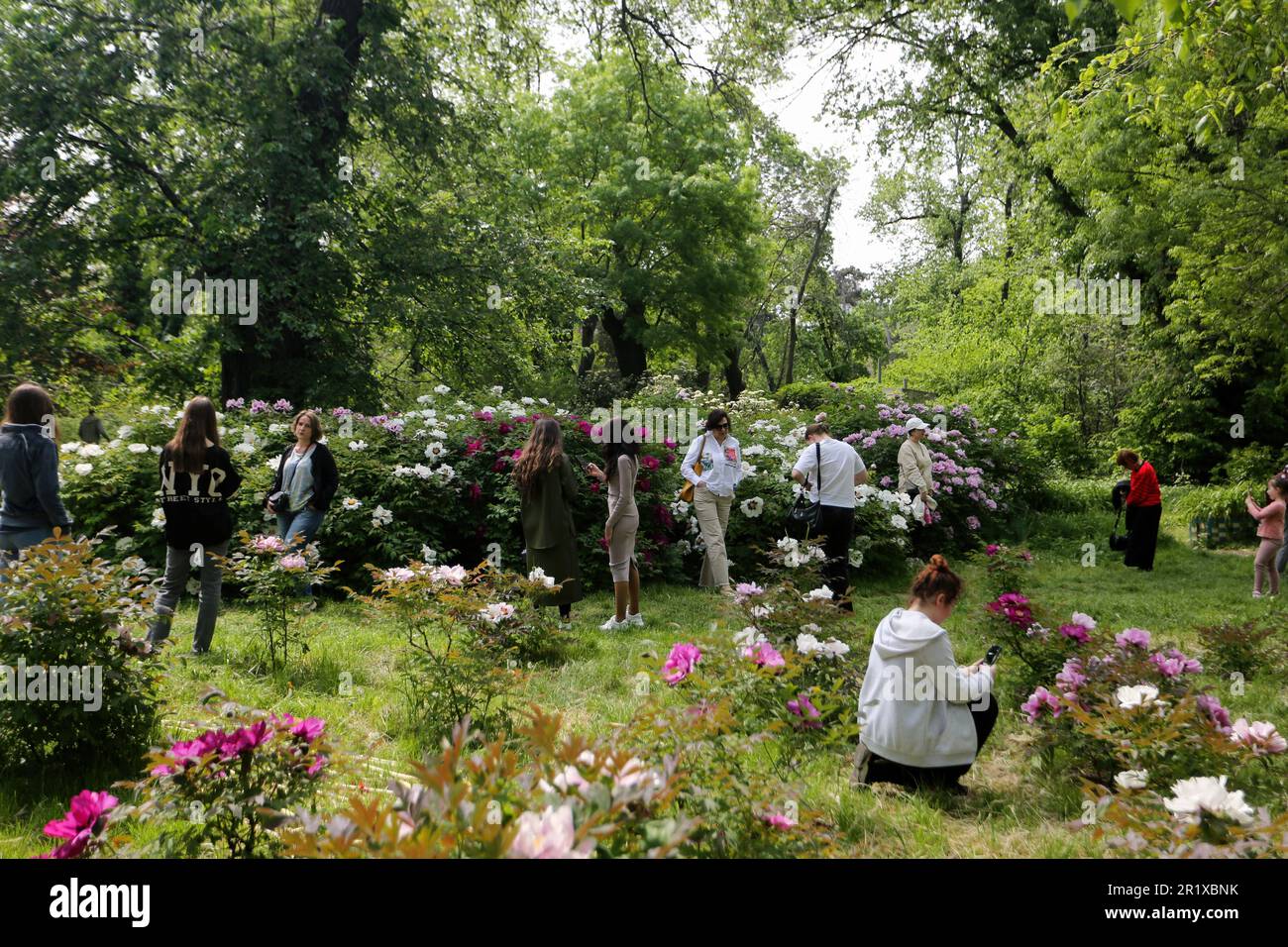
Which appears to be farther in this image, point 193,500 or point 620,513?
point 620,513

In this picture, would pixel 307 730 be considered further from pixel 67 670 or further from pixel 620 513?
pixel 620 513

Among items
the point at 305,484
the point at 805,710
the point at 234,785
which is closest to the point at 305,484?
the point at 305,484

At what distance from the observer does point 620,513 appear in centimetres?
703

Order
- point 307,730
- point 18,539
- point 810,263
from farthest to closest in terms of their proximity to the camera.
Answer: point 810,263 → point 18,539 → point 307,730

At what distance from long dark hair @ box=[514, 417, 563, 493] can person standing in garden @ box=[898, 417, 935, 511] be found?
5.44 metres

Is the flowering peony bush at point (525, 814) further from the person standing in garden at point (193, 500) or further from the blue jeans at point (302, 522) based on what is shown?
the blue jeans at point (302, 522)

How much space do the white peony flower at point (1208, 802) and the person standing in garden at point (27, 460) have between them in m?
6.31

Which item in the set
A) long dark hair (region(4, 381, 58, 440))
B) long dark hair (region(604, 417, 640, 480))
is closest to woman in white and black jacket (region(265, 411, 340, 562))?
long dark hair (region(4, 381, 58, 440))

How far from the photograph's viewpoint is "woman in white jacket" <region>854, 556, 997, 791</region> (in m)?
3.68

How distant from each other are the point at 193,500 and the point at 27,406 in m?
1.25

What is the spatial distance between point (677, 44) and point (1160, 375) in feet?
42.9

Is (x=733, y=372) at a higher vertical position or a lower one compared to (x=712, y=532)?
higher
